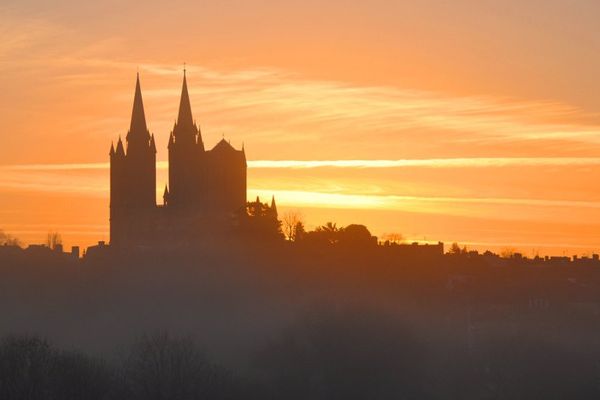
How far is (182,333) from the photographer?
106 m

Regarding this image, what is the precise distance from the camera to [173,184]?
554ft

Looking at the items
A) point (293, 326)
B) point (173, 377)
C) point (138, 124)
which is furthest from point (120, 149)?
point (173, 377)

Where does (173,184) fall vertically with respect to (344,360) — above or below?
above

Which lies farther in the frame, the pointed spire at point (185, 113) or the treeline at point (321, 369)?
the pointed spire at point (185, 113)

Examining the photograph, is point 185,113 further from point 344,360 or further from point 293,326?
point 344,360

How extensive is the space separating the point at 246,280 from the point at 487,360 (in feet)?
106

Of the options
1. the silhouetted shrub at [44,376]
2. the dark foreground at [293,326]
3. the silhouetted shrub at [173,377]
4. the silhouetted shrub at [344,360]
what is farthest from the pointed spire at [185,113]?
the silhouetted shrub at [44,376]

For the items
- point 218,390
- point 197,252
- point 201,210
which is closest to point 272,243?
point 197,252

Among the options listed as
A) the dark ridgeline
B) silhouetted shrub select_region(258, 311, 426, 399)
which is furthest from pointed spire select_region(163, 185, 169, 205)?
silhouetted shrub select_region(258, 311, 426, 399)

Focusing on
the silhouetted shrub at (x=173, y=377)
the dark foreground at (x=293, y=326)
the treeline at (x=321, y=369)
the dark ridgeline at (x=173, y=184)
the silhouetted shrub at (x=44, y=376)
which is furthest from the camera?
the dark ridgeline at (x=173, y=184)

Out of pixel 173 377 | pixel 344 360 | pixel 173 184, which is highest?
pixel 173 184

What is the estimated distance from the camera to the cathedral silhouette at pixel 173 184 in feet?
545

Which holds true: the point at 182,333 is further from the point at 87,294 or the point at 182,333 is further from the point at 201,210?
the point at 201,210

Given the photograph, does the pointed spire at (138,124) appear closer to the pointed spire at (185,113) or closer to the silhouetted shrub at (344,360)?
the pointed spire at (185,113)
